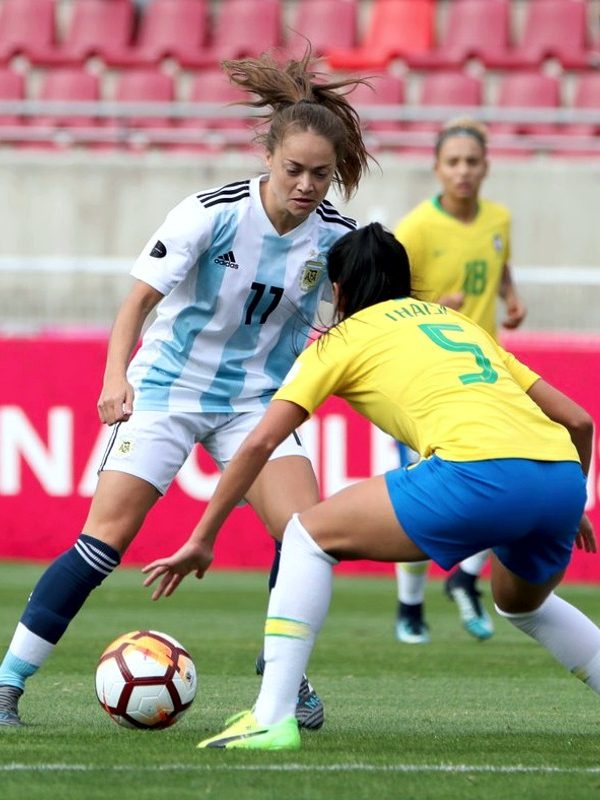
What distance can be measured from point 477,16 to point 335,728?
525 inches

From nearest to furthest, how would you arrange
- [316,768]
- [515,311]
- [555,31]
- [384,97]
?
1. [316,768]
2. [515,311]
3. [384,97]
4. [555,31]

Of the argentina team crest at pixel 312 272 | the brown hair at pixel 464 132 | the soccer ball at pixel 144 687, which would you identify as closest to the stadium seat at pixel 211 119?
the brown hair at pixel 464 132

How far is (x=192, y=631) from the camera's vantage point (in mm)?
8805

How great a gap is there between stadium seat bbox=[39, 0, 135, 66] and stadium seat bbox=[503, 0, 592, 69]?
4.33 m

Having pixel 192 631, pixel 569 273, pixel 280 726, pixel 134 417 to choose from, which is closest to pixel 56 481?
pixel 192 631

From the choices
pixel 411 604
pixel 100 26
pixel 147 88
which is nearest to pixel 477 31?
pixel 147 88

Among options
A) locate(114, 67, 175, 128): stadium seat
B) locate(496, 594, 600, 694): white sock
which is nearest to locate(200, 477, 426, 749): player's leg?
locate(496, 594, 600, 694): white sock

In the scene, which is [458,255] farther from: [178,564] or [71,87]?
[71,87]

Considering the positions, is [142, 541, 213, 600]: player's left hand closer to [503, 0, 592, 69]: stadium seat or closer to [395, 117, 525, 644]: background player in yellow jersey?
[395, 117, 525, 644]: background player in yellow jersey

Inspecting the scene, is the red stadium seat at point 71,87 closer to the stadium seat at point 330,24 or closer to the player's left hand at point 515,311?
the stadium seat at point 330,24

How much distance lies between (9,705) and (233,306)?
153cm

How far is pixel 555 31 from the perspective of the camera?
57.3ft

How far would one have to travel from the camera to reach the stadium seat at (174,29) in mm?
18172

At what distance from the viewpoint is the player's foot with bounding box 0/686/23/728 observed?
5363 millimetres
